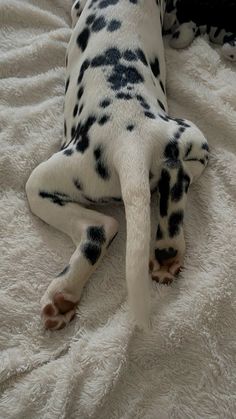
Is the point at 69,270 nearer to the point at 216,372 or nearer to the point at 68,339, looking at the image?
the point at 68,339

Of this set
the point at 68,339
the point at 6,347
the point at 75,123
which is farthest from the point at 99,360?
the point at 75,123

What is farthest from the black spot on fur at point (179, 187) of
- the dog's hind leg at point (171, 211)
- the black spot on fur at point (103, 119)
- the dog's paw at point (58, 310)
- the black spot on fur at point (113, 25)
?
the black spot on fur at point (113, 25)

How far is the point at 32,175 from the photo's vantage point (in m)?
1.60

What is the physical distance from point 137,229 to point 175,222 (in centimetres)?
23

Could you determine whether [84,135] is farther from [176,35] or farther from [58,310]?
[176,35]

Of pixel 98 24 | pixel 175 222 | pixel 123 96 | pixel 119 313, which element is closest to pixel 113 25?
pixel 98 24

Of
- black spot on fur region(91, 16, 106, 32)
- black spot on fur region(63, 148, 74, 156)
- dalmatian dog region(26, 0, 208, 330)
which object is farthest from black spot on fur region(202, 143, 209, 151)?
black spot on fur region(91, 16, 106, 32)

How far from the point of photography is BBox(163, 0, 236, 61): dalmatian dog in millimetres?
2035

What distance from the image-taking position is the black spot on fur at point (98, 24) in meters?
1.73

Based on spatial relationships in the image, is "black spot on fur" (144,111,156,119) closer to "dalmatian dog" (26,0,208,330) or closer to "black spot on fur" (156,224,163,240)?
"dalmatian dog" (26,0,208,330)

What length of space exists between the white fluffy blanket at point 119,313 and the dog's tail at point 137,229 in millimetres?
115

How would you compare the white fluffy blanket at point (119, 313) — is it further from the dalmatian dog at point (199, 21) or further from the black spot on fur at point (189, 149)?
the dalmatian dog at point (199, 21)

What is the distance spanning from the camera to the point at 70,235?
154cm

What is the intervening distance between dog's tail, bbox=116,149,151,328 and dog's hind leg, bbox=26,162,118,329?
18 cm
